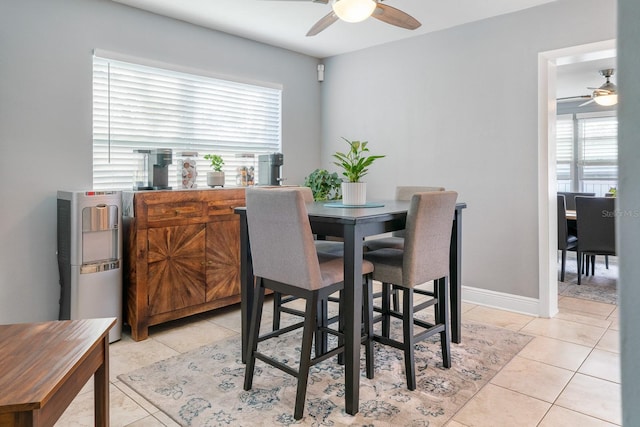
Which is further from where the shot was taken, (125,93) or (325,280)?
(125,93)

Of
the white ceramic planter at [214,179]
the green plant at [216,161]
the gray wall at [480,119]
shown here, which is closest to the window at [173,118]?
the green plant at [216,161]

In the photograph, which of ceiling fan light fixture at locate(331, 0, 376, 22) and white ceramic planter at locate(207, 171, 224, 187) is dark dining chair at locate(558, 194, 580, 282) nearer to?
ceiling fan light fixture at locate(331, 0, 376, 22)

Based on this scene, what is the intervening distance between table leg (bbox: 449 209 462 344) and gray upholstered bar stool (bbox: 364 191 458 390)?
1.10 feet

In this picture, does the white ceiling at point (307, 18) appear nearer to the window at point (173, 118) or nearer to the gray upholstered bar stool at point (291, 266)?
the window at point (173, 118)

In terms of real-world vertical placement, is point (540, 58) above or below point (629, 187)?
above

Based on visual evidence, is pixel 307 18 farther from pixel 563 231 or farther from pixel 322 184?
pixel 563 231

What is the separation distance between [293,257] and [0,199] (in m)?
2.08

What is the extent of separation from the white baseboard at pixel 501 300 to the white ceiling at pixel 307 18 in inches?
76.9

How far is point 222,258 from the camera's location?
3.38 meters

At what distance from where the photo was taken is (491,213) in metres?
3.62

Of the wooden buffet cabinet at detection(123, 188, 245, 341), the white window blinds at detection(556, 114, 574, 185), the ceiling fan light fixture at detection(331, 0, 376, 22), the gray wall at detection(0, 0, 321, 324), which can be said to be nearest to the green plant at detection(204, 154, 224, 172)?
the wooden buffet cabinet at detection(123, 188, 245, 341)

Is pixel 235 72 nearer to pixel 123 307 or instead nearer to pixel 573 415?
pixel 123 307

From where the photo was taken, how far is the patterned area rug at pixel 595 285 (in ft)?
13.1

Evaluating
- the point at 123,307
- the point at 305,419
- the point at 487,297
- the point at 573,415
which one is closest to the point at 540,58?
the point at 487,297
